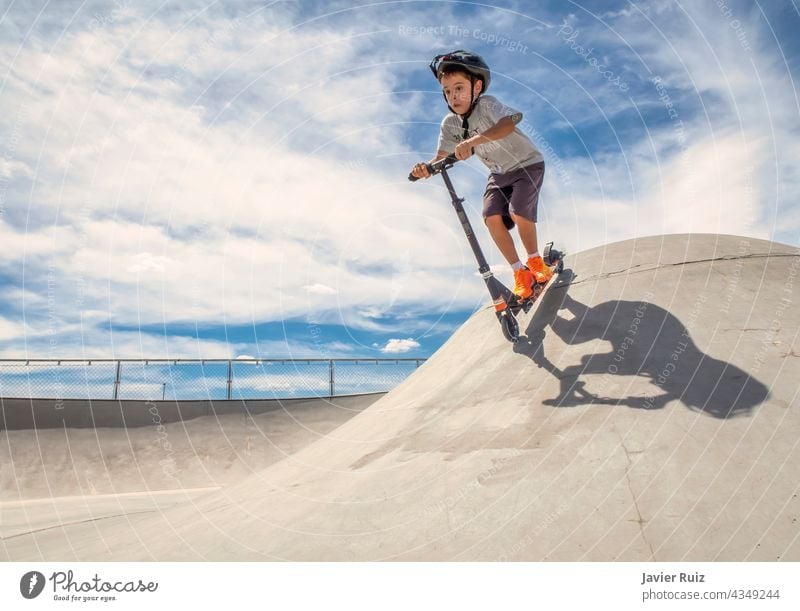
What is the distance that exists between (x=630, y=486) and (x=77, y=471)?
12.7 m

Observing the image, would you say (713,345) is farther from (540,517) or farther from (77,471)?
(77,471)

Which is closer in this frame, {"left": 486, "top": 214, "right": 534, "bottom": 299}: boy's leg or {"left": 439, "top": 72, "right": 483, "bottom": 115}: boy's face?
{"left": 439, "top": 72, "right": 483, "bottom": 115}: boy's face

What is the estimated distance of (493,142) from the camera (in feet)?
17.5

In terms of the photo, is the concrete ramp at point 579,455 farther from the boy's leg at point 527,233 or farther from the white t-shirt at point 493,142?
the white t-shirt at point 493,142

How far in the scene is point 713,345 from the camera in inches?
175

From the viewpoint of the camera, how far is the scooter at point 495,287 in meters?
5.55

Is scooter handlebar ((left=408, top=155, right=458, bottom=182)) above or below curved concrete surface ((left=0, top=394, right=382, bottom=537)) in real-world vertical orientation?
above

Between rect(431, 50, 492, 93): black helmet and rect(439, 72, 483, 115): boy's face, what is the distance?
0.07 metres

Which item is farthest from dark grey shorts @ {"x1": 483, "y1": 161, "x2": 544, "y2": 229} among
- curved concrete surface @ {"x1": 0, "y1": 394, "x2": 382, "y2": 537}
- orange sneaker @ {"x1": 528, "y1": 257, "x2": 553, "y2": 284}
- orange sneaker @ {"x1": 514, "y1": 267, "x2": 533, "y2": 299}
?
curved concrete surface @ {"x1": 0, "y1": 394, "x2": 382, "y2": 537}

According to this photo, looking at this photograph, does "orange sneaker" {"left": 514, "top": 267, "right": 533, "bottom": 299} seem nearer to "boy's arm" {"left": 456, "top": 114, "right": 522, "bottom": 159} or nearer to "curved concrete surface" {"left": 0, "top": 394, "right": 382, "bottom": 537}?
"boy's arm" {"left": 456, "top": 114, "right": 522, "bottom": 159}

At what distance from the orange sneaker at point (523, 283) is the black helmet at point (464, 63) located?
2.04 metres

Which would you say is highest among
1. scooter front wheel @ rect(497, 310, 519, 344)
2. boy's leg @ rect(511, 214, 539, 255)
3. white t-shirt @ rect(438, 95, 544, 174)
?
white t-shirt @ rect(438, 95, 544, 174)

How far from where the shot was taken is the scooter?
5555 millimetres
